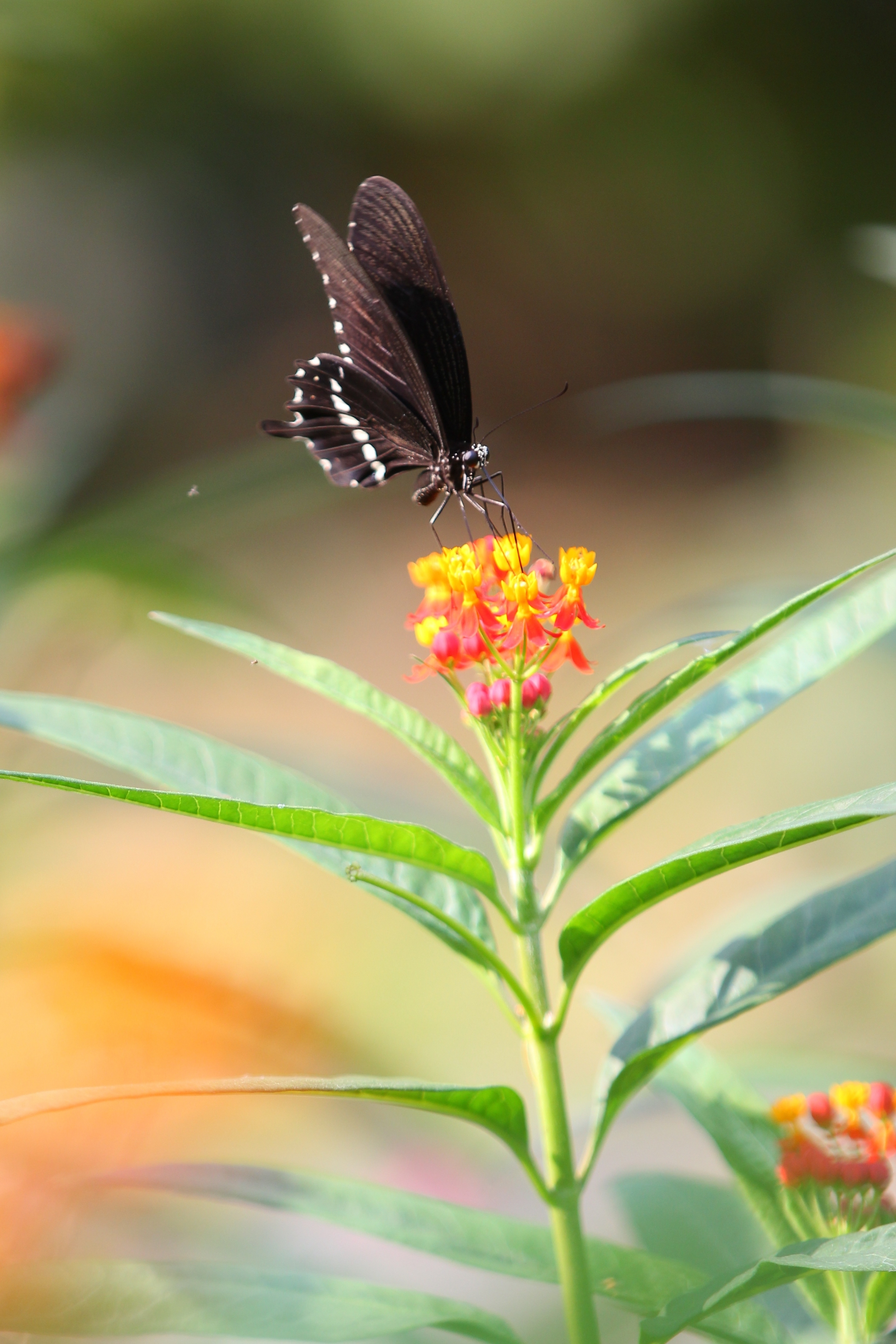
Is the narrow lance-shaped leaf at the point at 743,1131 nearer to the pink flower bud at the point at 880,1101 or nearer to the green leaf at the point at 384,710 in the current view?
the pink flower bud at the point at 880,1101

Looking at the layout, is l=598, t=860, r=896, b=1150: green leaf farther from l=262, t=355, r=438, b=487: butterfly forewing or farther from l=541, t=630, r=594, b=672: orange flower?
l=262, t=355, r=438, b=487: butterfly forewing

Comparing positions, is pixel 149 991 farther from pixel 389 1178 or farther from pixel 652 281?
pixel 652 281

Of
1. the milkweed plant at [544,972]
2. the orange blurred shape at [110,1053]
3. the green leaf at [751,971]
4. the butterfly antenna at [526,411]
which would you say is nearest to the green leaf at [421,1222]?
the milkweed plant at [544,972]

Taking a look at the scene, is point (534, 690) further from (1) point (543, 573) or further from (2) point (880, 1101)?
(2) point (880, 1101)

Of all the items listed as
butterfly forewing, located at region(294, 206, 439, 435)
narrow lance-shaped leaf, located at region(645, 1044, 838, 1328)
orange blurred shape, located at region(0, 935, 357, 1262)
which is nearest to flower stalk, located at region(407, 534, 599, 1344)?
narrow lance-shaped leaf, located at region(645, 1044, 838, 1328)

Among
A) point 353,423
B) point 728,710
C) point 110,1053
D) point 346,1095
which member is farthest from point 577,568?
point 110,1053

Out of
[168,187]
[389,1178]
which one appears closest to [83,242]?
[168,187]
